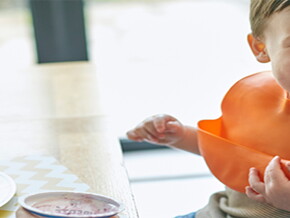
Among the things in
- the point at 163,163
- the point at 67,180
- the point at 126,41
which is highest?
the point at 126,41

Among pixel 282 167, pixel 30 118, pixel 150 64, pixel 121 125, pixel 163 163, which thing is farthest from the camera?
pixel 150 64

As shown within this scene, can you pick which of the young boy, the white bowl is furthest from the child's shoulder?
the white bowl

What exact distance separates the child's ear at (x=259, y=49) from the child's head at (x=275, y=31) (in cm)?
2

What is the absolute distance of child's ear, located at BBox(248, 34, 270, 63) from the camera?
35.0 inches

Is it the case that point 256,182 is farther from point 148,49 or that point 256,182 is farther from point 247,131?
point 148,49

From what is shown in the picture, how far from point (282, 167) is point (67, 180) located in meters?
0.30

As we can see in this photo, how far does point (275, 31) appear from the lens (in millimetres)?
797

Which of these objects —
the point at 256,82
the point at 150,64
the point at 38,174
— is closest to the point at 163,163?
the point at 150,64

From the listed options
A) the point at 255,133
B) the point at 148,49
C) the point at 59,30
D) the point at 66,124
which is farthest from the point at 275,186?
the point at 148,49

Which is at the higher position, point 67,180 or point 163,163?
point 67,180

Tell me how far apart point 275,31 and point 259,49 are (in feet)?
0.37

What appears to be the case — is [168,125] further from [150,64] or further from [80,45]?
[150,64]

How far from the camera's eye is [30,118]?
1080 mm

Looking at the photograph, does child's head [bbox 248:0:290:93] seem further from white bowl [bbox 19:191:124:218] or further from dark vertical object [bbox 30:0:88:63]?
dark vertical object [bbox 30:0:88:63]
